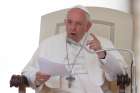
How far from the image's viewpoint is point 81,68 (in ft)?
6.54

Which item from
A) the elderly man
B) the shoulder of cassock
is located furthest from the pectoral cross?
the shoulder of cassock

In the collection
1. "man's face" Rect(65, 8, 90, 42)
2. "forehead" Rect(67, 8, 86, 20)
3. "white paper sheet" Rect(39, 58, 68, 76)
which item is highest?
"forehead" Rect(67, 8, 86, 20)

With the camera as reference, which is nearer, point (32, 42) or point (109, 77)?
point (109, 77)

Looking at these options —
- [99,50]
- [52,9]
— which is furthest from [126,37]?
[52,9]

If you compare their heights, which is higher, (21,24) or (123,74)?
(21,24)

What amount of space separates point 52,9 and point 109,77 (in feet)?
2.71

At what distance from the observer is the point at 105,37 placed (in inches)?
83.9

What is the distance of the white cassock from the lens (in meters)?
1.96

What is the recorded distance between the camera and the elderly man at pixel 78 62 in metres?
1.97

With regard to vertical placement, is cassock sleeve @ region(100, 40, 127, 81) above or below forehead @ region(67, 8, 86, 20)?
below

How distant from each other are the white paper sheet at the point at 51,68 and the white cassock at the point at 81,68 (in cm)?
2

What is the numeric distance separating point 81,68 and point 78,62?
43 mm

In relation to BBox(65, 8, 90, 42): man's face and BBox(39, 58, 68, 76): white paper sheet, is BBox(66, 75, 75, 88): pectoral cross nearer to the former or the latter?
BBox(39, 58, 68, 76): white paper sheet

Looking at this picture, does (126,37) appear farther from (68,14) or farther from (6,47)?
(6,47)
